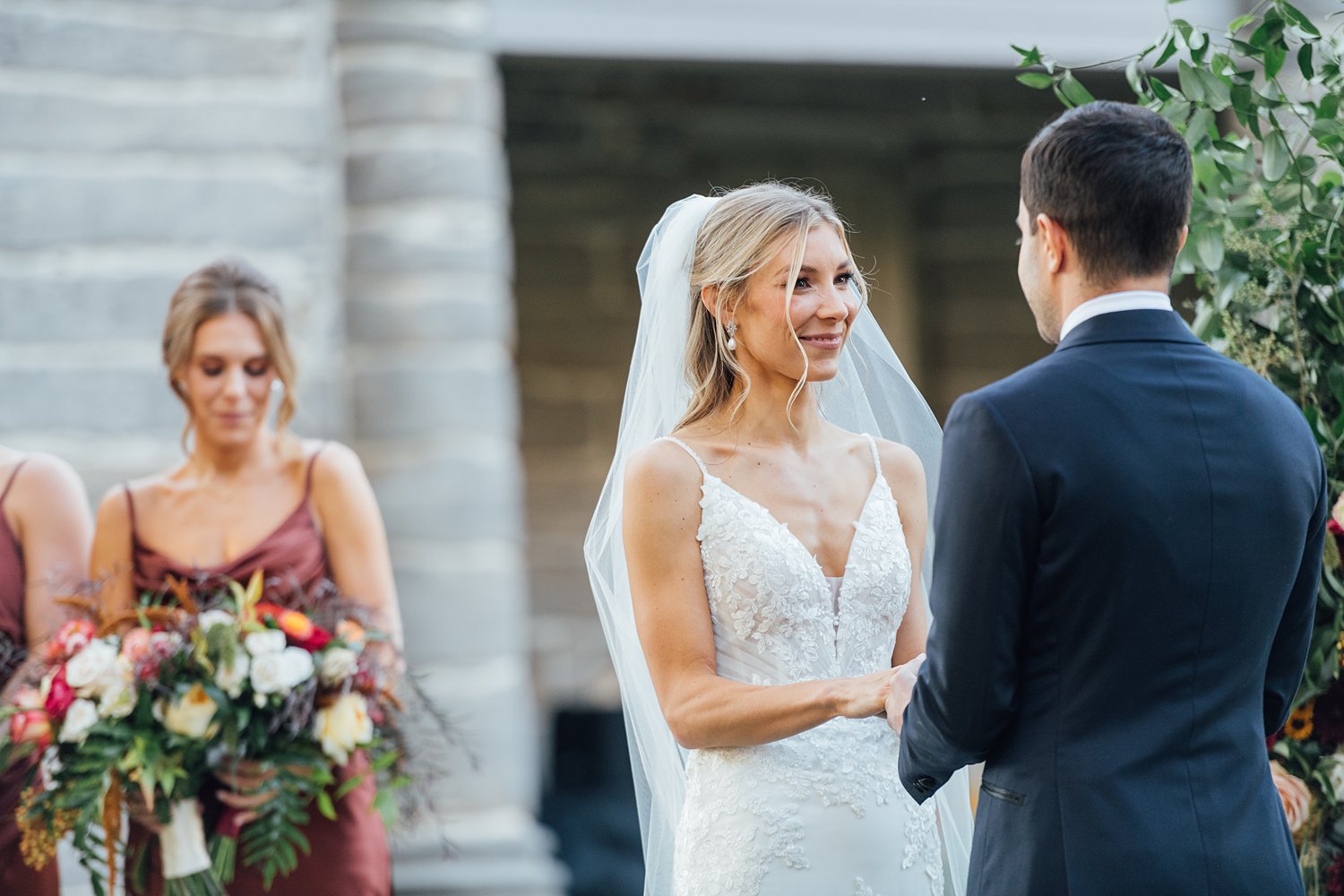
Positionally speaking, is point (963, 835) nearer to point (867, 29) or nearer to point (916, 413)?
point (916, 413)

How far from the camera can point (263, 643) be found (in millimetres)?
3281

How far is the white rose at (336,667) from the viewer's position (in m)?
3.36

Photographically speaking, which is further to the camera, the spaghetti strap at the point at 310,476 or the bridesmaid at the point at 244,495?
the spaghetti strap at the point at 310,476

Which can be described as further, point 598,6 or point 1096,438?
point 598,6

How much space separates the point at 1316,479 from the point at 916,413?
1.06m

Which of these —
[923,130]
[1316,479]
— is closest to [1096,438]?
[1316,479]

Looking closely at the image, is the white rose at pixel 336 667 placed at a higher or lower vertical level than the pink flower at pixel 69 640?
lower

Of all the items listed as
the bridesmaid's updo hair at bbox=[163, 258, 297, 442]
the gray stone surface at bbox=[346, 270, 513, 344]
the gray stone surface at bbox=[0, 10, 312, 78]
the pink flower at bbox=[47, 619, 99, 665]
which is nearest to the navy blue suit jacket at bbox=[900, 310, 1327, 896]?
the pink flower at bbox=[47, 619, 99, 665]

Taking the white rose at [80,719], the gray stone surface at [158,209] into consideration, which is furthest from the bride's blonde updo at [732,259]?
the gray stone surface at [158,209]

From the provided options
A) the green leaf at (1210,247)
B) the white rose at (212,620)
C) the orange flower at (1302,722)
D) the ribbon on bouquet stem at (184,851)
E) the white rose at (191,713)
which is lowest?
the ribbon on bouquet stem at (184,851)

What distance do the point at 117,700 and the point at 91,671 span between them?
79 millimetres

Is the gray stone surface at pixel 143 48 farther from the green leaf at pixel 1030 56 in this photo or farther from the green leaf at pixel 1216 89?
the green leaf at pixel 1216 89

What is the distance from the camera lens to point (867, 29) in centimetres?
536

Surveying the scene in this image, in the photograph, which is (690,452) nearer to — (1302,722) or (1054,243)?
(1054,243)
